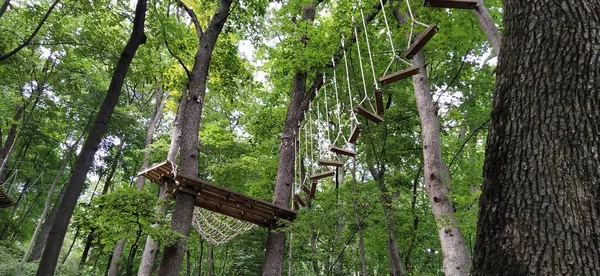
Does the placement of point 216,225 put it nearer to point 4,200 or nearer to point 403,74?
point 403,74

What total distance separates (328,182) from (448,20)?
21.4 feet

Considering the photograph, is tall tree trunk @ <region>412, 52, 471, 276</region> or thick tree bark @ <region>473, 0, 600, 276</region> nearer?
thick tree bark @ <region>473, 0, 600, 276</region>

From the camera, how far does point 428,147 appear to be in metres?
3.58

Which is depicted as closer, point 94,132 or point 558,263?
point 558,263

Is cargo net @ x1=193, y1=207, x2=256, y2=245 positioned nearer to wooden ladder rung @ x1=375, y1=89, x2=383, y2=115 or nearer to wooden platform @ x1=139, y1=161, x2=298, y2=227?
wooden platform @ x1=139, y1=161, x2=298, y2=227

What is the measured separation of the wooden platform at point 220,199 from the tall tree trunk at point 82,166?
145 cm

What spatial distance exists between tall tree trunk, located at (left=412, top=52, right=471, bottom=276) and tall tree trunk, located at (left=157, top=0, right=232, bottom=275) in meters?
2.41

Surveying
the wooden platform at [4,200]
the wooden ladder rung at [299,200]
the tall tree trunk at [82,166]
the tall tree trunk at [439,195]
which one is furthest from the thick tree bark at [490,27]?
the wooden platform at [4,200]

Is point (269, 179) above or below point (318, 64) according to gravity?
below

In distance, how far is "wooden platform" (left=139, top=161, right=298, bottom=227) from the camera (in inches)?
153

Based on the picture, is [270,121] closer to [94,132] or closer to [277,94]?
[277,94]

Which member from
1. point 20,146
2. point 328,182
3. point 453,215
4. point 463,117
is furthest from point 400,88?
point 20,146

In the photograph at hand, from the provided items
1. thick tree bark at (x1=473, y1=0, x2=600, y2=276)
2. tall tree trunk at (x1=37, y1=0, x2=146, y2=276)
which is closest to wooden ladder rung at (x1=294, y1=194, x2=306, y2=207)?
tall tree trunk at (x1=37, y1=0, x2=146, y2=276)

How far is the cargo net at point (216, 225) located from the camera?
4.86 metres
